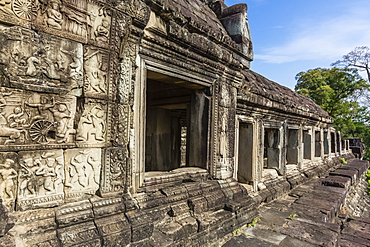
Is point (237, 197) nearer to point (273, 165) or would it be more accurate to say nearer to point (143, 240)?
point (143, 240)

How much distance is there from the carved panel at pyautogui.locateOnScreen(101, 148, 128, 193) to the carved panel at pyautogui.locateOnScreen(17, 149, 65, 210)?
14.2 inches

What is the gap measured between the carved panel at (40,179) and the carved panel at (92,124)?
0.70 ft

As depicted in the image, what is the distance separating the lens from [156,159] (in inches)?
229

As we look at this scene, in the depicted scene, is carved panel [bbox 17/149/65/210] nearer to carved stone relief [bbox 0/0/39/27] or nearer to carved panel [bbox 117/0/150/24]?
carved stone relief [bbox 0/0/39/27]

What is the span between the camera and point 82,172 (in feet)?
6.44

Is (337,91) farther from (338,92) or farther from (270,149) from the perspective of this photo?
(270,149)

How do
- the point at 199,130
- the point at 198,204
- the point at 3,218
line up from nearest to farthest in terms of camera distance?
the point at 3,218
the point at 198,204
the point at 199,130

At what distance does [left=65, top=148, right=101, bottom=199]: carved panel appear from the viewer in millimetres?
1888

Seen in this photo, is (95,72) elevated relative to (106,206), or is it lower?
elevated

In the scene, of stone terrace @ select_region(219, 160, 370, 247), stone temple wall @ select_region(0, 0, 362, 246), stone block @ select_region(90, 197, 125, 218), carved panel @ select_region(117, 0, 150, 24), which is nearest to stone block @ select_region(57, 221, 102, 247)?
stone temple wall @ select_region(0, 0, 362, 246)

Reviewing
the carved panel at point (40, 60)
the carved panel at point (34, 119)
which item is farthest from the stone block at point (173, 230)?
the carved panel at point (40, 60)

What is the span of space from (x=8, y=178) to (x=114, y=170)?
31.3 inches

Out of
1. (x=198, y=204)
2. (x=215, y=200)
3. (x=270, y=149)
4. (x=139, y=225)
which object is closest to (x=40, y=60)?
(x=139, y=225)

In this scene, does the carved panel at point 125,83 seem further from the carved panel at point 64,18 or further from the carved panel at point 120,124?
the carved panel at point 64,18
